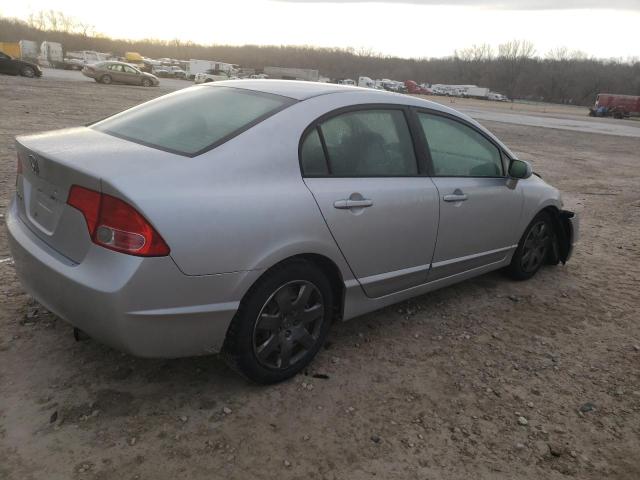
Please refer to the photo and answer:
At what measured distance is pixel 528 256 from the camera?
188 inches

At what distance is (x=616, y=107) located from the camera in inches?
2229

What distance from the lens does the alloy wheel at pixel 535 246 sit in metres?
4.72

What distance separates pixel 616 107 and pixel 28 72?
5534 cm

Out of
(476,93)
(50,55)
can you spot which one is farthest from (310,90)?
(476,93)

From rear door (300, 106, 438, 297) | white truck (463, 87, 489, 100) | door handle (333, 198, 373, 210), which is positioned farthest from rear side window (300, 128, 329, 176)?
white truck (463, 87, 489, 100)

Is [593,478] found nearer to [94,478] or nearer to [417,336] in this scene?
[417,336]

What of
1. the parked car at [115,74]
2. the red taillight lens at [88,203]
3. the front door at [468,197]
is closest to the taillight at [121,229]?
the red taillight lens at [88,203]

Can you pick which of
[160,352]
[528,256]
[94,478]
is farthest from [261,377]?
[528,256]

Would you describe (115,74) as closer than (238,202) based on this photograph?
No

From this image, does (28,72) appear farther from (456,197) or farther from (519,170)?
(456,197)

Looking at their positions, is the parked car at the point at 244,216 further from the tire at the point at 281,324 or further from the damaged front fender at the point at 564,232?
the damaged front fender at the point at 564,232

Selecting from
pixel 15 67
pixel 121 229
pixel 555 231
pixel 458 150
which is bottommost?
pixel 555 231

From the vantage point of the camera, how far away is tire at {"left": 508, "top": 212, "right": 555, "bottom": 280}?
4.65 meters

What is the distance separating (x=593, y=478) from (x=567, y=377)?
35.5 inches
